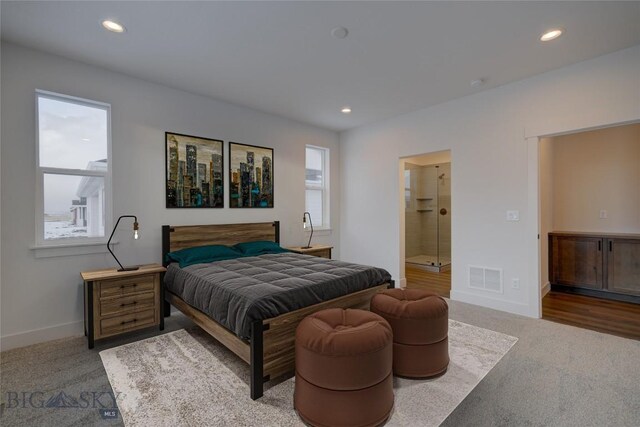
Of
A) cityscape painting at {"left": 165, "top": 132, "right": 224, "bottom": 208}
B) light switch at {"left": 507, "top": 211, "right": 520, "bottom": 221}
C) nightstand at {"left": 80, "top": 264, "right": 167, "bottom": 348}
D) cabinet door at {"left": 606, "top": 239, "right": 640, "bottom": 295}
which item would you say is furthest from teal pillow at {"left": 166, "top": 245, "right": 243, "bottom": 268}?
cabinet door at {"left": 606, "top": 239, "right": 640, "bottom": 295}

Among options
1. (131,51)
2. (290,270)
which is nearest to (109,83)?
(131,51)

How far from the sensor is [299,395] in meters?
1.80

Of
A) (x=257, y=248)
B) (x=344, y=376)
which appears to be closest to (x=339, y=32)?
(x=344, y=376)

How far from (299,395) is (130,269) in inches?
88.0

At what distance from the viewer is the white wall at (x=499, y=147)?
2980mm

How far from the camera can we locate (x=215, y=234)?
3945 millimetres

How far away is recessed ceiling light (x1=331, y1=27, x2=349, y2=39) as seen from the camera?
8.13 ft

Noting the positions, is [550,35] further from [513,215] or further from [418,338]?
[418,338]

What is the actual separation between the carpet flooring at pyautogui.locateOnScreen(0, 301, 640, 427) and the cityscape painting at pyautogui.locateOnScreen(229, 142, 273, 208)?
2.07m

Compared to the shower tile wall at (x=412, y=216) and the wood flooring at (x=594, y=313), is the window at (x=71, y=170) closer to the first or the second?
the wood flooring at (x=594, y=313)

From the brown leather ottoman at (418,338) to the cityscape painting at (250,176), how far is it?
2.84 m

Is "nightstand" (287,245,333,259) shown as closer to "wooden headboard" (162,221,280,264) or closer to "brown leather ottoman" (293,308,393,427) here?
"wooden headboard" (162,221,280,264)

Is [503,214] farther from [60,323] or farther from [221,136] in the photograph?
[60,323]

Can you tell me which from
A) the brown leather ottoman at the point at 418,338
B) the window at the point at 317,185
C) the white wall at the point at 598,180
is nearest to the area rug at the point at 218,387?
the brown leather ottoman at the point at 418,338
